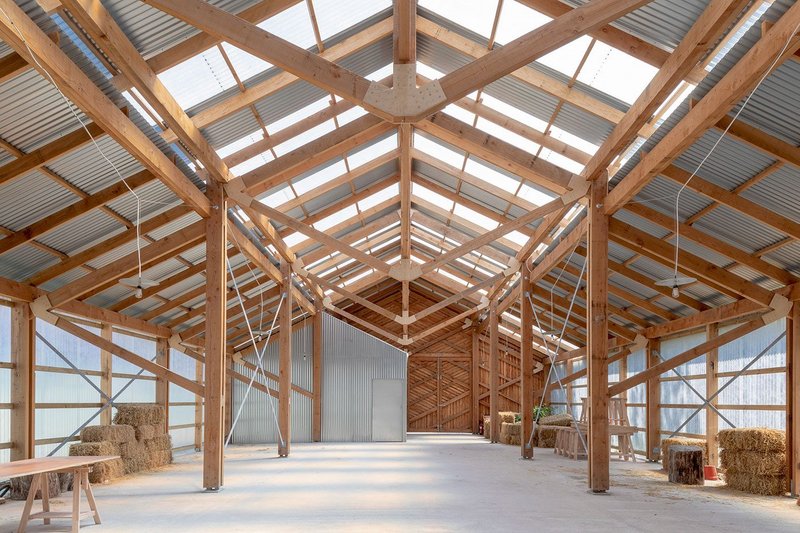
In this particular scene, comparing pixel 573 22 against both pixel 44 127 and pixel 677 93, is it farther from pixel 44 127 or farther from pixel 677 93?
pixel 44 127

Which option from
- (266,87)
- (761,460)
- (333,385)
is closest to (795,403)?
(761,460)

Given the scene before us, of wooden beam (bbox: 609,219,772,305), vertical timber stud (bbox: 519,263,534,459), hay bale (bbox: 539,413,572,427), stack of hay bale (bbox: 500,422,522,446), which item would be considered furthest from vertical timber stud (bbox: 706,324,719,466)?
stack of hay bale (bbox: 500,422,522,446)

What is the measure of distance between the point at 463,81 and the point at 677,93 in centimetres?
375

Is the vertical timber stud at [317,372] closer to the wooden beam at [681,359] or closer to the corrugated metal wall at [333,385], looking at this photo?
the corrugated metal wall at [333,385]

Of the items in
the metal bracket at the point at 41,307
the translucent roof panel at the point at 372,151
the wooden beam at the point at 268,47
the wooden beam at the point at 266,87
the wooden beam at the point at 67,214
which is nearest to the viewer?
the wooden beam at the point at 268,47

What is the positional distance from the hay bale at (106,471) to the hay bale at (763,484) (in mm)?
9556

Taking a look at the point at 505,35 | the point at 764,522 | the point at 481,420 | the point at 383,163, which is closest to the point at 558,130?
the point at 505,35

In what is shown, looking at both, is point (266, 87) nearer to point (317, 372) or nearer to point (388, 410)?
point (317, 372)

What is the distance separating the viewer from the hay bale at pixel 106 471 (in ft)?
43.2

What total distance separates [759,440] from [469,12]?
7.22 meters

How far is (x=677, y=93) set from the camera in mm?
10172

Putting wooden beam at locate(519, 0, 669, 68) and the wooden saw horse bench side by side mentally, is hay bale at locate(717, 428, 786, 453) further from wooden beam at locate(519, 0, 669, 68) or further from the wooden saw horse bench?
wooden beam at locate(519, 0, 669, 68)

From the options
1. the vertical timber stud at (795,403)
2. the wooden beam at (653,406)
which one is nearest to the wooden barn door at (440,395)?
the wooden beam at (653,406)

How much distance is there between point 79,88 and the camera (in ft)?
25.1
